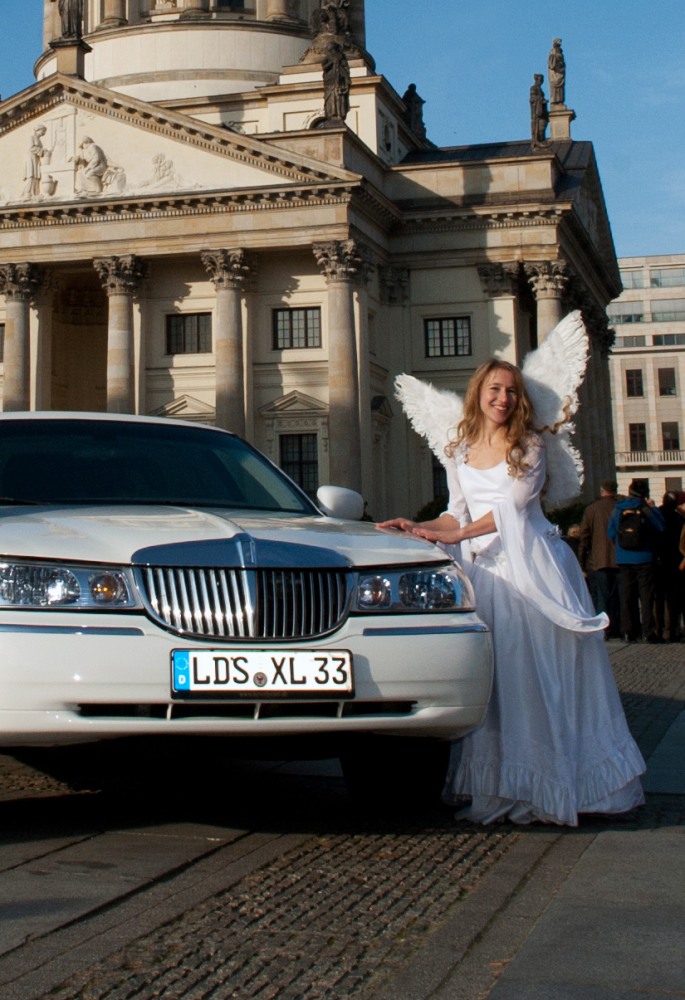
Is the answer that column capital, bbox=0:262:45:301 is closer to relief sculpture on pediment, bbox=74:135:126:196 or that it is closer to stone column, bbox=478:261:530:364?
relief sculpture on pediment, bbox=74:135:126:196

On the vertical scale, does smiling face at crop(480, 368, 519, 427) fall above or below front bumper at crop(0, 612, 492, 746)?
above

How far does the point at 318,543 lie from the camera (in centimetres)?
571

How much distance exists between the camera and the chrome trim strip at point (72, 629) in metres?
5.23

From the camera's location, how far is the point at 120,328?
45.4 meters

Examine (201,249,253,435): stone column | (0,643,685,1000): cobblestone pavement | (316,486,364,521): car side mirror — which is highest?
(201,249,253,435): stone column

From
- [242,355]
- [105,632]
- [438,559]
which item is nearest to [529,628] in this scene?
[438,559]

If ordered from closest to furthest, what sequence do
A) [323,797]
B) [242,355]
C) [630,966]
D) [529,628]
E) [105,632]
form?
[630,966]
[105,632]
[529,628]
[323,797]
[242,355]

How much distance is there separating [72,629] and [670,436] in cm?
10193

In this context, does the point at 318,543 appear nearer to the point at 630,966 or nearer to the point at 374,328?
the point at 630,966

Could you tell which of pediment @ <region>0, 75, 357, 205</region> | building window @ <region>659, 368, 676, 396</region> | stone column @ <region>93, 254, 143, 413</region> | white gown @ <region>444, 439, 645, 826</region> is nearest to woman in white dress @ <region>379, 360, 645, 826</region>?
white gown @ <region>444, 439, 645, 826</region>

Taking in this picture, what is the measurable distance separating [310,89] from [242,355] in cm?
1230

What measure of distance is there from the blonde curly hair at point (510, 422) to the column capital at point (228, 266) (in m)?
39.0

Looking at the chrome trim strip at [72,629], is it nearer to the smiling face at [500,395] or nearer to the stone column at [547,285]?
the smiling face at [500,395]

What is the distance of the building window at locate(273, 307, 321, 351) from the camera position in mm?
46000
